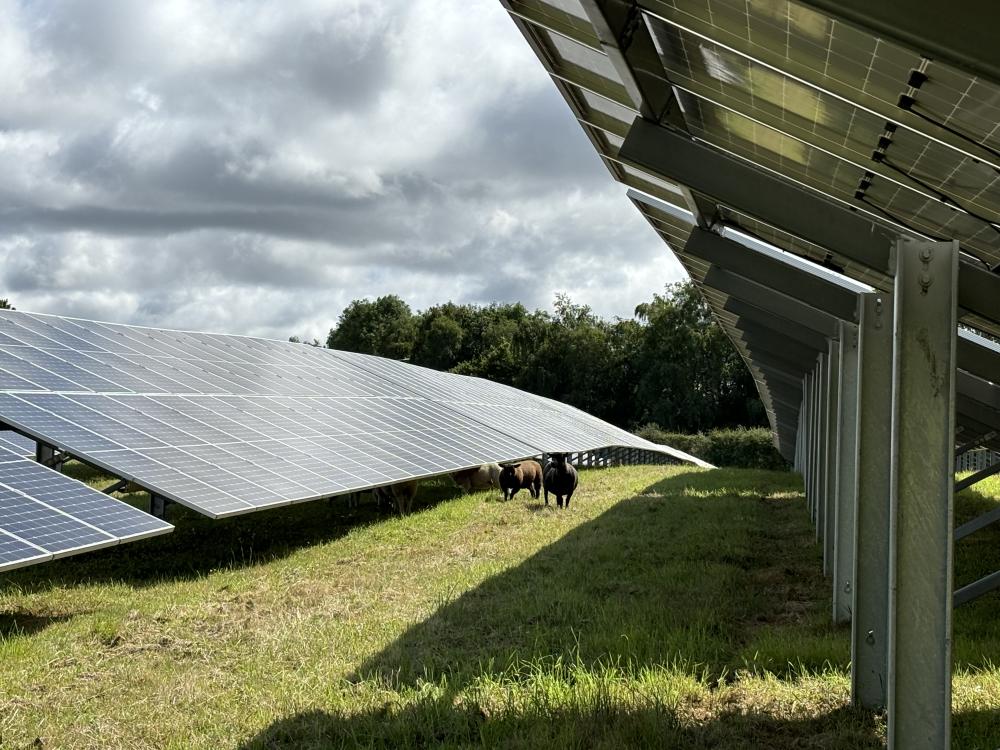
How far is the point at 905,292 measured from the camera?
5008 millimetres

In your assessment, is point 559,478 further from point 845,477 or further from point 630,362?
point 630,362

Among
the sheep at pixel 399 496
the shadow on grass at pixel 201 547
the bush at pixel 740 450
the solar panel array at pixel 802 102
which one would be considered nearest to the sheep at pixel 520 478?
the shadow on grass at pixel 201 547

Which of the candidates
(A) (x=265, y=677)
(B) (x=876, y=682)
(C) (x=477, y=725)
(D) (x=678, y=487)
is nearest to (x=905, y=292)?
(B) (x=876, y=682)

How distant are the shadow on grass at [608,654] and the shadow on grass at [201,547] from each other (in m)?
4.13

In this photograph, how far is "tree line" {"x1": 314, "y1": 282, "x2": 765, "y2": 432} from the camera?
6931 cm

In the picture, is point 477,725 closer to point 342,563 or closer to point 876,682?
point 876,682

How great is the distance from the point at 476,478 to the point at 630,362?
51443mm

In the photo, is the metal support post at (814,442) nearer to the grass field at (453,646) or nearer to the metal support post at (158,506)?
the grass field at (453,646)

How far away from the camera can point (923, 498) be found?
16.4 feet

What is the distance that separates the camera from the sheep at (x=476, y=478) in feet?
78.3

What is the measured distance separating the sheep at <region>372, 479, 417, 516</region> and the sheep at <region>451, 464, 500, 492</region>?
4161mm

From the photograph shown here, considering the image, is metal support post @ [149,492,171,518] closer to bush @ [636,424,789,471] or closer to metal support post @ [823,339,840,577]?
metal support post @ [823,339,840,577]

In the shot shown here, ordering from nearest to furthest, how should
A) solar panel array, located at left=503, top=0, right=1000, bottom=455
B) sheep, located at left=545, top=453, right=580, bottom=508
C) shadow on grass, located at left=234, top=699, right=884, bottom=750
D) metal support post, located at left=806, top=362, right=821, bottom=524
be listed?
solar panel array, located at left=503, top=0, right=1000, bottom=455 → shadow on grass, located at left=234, top=699, right=884, bottom=750 → metal support post, located at left=806, top=362, right=821, bottom=524 → sheep, located at left=545, top=453, right=580, bottom=508

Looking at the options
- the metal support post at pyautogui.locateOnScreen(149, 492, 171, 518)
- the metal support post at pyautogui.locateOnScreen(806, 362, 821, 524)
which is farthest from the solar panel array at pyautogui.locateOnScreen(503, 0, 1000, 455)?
the metal support post at pyautogui.locateOnScreen(806, 362, 821, 524)
